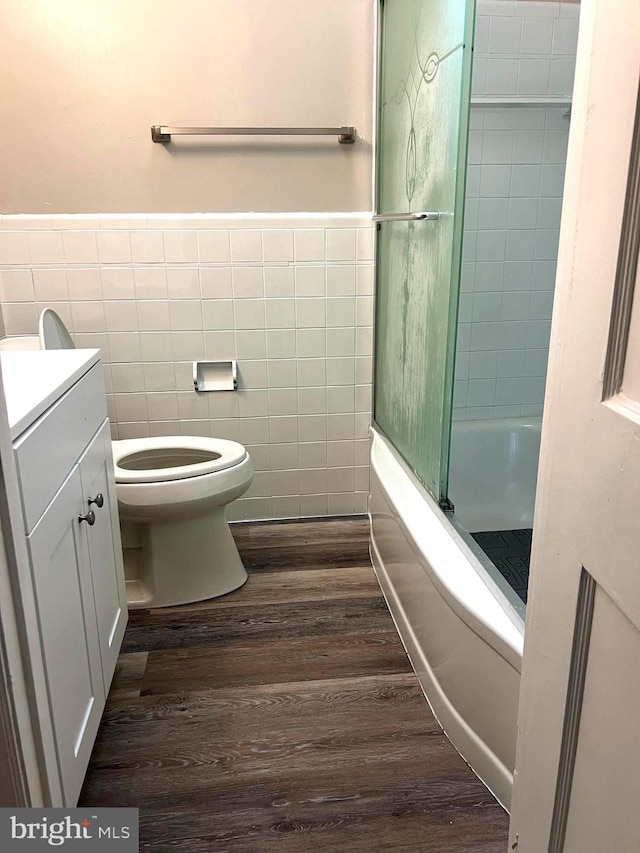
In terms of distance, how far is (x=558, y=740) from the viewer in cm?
70

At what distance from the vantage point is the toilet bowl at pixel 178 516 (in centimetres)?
185

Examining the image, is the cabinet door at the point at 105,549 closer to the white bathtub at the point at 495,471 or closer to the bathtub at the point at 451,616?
the bathtub at the point at 451,616

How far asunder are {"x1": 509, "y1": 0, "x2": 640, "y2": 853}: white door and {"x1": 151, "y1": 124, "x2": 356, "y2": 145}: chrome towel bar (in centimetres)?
165

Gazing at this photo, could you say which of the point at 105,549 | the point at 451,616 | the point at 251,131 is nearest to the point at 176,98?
the point at 251,131

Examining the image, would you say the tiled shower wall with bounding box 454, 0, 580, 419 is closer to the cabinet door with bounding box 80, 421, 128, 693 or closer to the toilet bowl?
the toilet bowl

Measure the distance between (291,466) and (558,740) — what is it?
184 cm

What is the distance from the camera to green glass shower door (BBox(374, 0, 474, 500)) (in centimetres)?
142

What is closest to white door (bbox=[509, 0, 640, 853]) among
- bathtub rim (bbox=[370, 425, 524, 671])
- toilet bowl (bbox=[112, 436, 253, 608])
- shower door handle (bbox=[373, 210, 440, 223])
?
bathtub rim (bbox=[370, 425, 524, 671])

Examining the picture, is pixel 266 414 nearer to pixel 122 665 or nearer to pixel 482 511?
pixel 482 511

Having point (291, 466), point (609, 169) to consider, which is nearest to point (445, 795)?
point (609, 169)

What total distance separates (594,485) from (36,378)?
3.40 feet

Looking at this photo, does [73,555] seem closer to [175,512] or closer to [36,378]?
[36,378]

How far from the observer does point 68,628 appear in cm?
113

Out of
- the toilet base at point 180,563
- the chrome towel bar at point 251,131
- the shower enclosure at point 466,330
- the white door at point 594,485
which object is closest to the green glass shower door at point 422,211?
the shower enclosure at point 466,330
